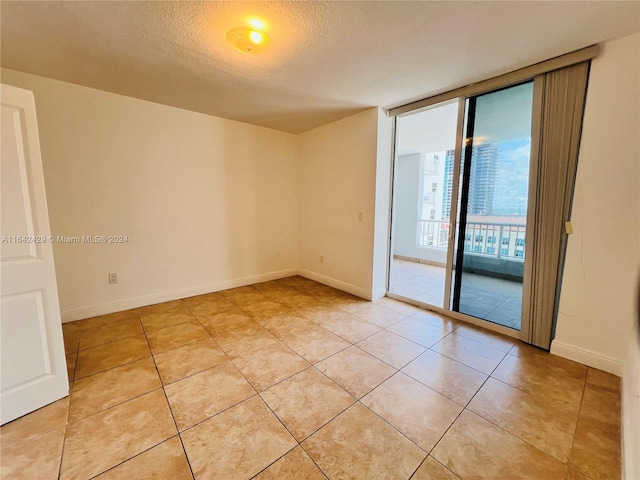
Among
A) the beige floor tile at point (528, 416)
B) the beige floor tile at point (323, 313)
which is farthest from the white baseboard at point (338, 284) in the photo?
the beige floor tile at point (528, 416)

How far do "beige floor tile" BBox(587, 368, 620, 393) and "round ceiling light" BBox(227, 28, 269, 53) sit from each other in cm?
344

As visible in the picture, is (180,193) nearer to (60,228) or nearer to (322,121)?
(60,228)

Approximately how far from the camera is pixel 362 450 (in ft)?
4.49

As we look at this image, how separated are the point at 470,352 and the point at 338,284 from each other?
203 cm

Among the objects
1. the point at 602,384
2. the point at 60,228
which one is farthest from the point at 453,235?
the point at 60,228

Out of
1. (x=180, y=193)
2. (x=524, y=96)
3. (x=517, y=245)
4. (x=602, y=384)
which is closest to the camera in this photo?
(x=602, y=384)

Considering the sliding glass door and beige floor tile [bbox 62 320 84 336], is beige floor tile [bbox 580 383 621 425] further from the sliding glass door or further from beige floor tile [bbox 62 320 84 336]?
beige floor tile [bbox 62 320 84 336]

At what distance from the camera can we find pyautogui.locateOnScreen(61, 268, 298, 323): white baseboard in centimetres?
283

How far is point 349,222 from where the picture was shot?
12.3 ft

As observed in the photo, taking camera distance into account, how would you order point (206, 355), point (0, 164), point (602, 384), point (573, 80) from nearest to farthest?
point (0, 164) → point (602, 384) → point (573, 80) → point (206, 355)

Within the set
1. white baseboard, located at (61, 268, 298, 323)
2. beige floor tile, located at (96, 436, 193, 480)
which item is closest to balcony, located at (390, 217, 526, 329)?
white baseboard, located at (61, 268, 298, 323)

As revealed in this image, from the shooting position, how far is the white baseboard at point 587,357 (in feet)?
6.49

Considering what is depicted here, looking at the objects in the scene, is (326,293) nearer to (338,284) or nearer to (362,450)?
(338,284)

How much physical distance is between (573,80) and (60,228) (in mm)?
4886
